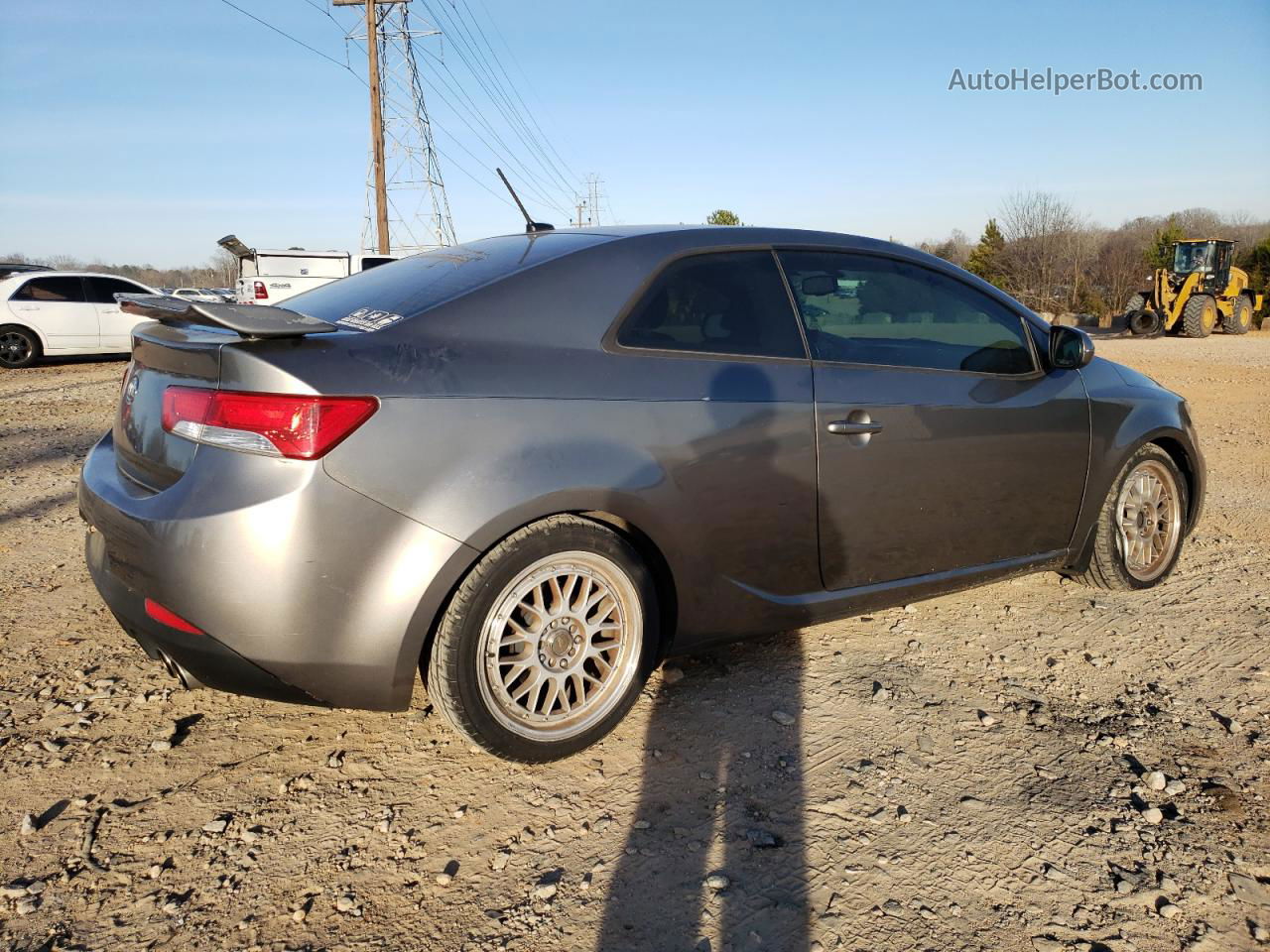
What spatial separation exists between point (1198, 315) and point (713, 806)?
87.5 ft

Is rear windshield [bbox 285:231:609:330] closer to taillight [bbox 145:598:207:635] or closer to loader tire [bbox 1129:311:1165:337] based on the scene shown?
taillight [bbox 145:598:207:635]

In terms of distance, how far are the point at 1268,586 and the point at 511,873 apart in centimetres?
383

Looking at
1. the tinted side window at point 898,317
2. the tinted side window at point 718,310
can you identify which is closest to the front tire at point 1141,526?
the tinted side window at point 898,317

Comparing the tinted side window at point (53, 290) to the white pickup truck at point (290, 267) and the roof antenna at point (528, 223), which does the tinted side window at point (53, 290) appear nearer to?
→ the white pickup truck at point (290, 267)

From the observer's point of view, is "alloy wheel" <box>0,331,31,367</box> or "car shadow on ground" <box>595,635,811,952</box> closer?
"car shadow on ground" <box>595,635,811,952</box>

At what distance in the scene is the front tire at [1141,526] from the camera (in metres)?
4.02

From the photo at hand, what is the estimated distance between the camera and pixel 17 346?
50.2 ft

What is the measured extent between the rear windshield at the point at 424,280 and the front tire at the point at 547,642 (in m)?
0.78

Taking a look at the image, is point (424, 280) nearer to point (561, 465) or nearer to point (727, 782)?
point (561, 465)

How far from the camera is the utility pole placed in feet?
76.6

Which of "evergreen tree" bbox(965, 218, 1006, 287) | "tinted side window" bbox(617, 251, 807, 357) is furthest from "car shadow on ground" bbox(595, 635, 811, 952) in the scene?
"evergreen tree" bbox(965, 218, 1006, 287)

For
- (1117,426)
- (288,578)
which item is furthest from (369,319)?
(1117,426)

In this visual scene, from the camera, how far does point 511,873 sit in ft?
7.36

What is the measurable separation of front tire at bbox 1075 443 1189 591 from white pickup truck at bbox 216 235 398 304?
16.1m
